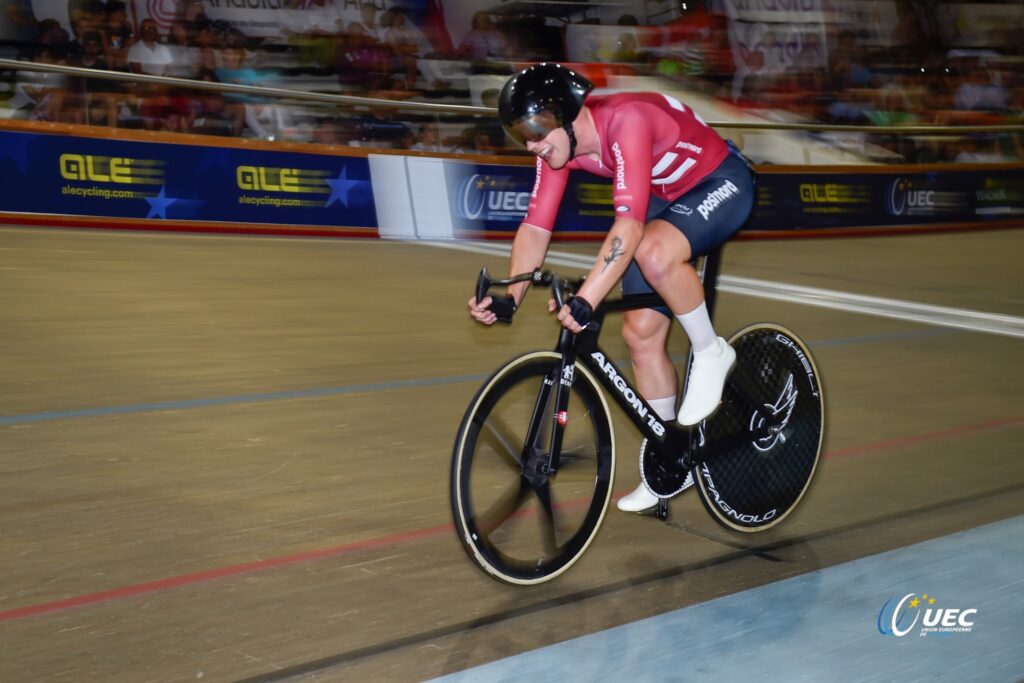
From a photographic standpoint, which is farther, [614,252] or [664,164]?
[664,164]

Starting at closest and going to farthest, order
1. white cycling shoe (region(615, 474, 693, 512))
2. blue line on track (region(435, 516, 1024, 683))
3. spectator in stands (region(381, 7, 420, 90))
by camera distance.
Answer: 1. blue line on track (region(435, 516, 1024, 683))
2. white cycling shoe (region(615, 474, 693, 512))
3. spectator in stands (region(381, 7, 420, 90))

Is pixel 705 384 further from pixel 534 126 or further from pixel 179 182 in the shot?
pixel 179 182

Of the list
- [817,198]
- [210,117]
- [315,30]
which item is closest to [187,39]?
[210,117]

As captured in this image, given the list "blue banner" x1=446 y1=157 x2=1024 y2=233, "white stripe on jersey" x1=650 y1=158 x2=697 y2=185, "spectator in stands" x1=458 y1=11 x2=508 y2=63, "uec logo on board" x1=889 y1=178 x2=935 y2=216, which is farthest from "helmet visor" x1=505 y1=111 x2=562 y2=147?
"uec logo on board" x1=889 y1=178 x2=935 y2=216

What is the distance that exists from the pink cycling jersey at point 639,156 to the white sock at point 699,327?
34 centimetres

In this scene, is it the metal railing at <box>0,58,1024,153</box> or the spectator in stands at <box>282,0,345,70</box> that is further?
the spectator in stands at <box>282,0,345,70</box>

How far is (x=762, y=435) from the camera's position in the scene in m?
3.50

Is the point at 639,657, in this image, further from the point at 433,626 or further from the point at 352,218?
the point at 352,218

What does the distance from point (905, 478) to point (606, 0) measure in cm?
1177

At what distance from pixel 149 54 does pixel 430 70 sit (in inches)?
111

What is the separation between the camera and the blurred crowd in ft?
30.5

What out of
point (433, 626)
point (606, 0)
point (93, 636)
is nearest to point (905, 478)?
point (433, 626)

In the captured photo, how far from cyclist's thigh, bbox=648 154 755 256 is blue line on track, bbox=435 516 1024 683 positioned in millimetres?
970

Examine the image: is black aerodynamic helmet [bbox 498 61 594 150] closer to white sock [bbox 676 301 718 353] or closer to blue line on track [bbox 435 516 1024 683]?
white sock [bbox 676 301 718 353]
